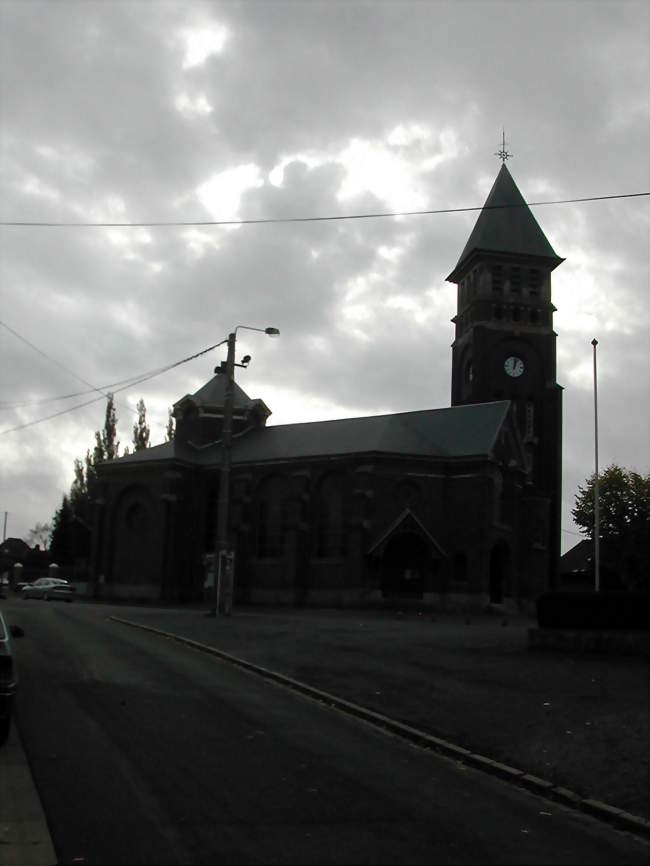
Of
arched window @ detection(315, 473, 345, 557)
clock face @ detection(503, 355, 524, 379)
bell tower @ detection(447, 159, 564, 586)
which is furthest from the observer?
clock face @ detection(503, 355, 524, 379)

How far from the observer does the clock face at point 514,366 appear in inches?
2201

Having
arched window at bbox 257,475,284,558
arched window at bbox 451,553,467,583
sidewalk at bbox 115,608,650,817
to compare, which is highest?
arched window at bbox 257,475,284,558

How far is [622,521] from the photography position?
200ft

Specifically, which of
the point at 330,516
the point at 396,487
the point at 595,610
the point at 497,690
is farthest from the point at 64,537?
the point at 497,690

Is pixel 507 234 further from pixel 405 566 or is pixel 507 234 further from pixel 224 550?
pixel 224 550

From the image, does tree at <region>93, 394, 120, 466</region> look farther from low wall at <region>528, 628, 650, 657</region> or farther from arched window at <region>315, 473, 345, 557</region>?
low wall at <region>528, 628, 650, 657</region>

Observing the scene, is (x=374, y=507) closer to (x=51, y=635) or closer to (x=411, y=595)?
(x=411, y=595)

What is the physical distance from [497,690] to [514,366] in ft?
140

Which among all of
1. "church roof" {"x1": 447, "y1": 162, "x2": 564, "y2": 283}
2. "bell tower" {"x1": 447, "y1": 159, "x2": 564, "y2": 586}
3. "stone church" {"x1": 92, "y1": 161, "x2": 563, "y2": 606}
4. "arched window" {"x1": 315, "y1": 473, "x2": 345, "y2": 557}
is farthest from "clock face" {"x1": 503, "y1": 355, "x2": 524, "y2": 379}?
"arched window" {"x1": 315, "y1": 473, "x2": 345, "y2": 557}

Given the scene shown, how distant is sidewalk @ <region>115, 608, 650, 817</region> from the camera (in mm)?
10680

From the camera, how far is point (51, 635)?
817 inches

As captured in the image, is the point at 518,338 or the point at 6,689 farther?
the point at 518,338

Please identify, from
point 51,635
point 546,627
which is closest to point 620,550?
point 546,627

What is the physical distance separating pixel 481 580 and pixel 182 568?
691 inches
